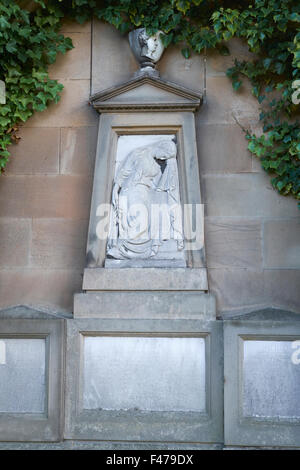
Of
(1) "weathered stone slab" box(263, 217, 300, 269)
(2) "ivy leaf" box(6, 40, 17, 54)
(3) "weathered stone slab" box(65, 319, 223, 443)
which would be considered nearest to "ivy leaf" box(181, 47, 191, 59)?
(2) "ivy leaf" box(6, 40, 17, 54)

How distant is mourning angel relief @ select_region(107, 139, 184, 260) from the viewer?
18.0 ft

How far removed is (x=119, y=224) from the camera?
5531 millimetres

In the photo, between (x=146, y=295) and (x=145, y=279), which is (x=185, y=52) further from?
(x=146, y=295)

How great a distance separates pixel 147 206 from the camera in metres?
5.54

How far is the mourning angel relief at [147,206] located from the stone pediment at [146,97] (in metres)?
0.30

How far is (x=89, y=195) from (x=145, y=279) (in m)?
0.89

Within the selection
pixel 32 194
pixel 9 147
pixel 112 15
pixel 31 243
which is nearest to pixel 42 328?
pixel 31 243

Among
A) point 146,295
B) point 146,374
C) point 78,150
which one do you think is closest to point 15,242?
point 78,150

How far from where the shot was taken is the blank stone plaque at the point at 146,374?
525 centimetres

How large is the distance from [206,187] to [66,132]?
49.8 inches

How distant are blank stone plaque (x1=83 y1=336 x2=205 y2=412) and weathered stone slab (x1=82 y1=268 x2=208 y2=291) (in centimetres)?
39

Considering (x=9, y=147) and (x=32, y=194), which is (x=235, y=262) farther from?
(x=9, y=147)

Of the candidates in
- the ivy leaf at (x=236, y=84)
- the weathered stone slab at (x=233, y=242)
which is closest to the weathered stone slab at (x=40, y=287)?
the weathered stone slab at (x=233, y=242)

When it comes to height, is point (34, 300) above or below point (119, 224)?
below
